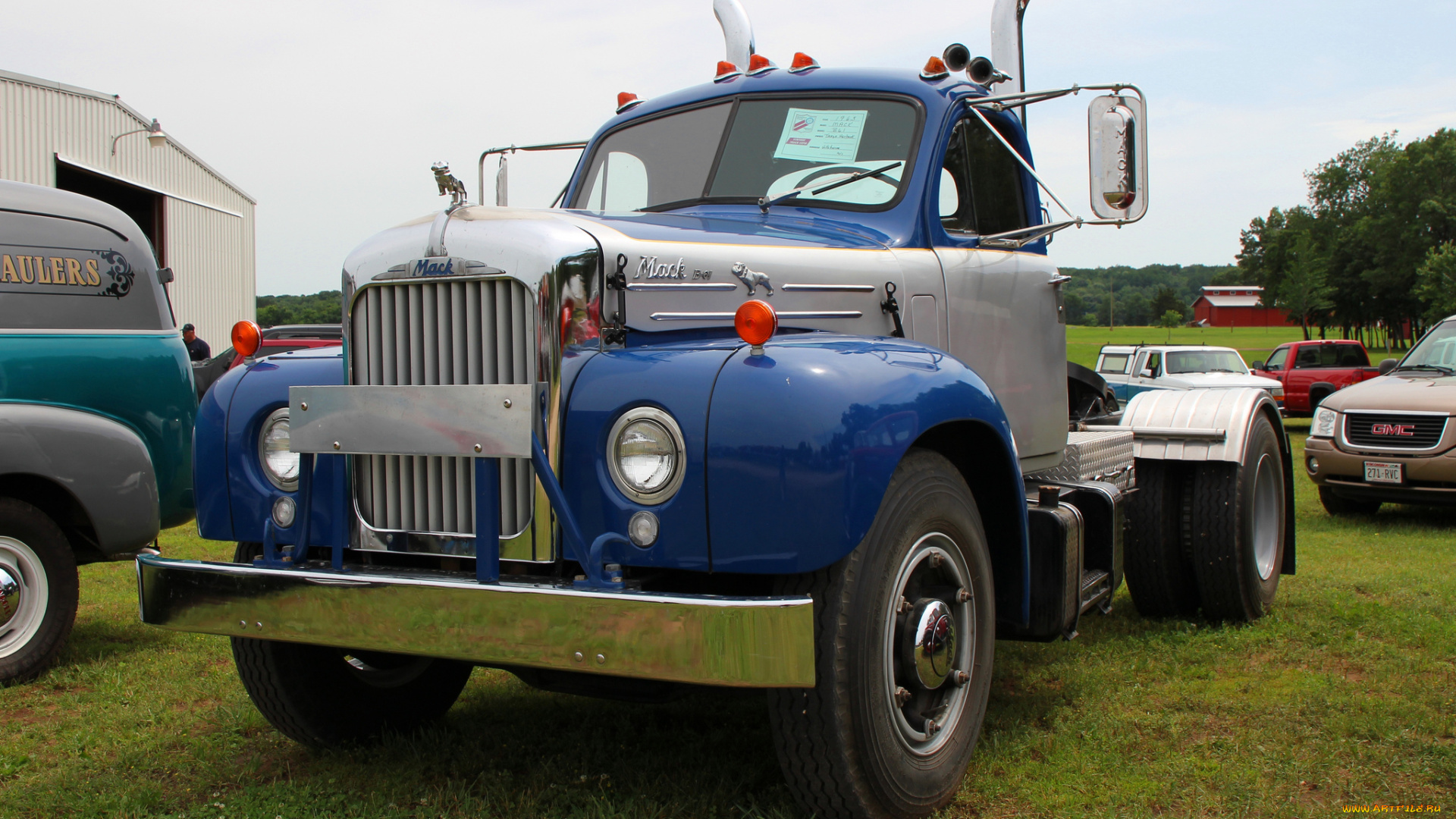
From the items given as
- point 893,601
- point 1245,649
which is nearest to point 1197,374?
point 1245,649

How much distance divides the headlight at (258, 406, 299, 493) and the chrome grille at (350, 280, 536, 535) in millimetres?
302

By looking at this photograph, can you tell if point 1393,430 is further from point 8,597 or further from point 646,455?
point 8,597

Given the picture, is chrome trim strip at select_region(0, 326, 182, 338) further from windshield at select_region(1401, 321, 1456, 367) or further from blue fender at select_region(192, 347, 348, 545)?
windshield at select_region(1401, 321, 1456, 367)

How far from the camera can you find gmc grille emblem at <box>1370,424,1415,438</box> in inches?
363

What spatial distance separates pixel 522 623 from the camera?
260 cm

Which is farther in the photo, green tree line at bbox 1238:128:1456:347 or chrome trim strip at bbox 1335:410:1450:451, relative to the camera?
green tree line at bbox 1238:128:1456:347

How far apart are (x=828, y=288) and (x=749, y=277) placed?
303mm

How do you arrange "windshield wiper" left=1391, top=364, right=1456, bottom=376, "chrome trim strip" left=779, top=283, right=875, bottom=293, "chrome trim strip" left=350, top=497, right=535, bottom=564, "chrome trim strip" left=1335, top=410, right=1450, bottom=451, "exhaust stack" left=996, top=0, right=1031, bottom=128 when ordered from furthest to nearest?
"windshield wiper" left=1391, top=364, right=1456, bottom=376
"chrome trim strip" left=1335, top=410, right=1450, bottom=451
"exhaust stack" left=996, top=0, right=1031, bottom=128
"chrome trim strip" left=779, top=283, right=875, bottom=293
"chrome trim strip" left=350, top=497, right=535, bottom=564

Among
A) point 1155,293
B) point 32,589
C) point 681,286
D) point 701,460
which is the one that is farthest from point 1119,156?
point 1155,293

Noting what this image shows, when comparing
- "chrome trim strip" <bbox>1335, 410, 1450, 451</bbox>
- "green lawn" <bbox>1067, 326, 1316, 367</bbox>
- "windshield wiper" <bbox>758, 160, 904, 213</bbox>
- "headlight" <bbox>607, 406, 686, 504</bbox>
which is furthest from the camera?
"green lawn" <bbox>1067, 326, 1316, 367</bbox>

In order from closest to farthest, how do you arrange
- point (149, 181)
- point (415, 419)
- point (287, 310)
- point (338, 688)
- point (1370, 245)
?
point (415, 419) < point (338, 688) < point (149, 181) < point (287, 310) < point (1370, 245)

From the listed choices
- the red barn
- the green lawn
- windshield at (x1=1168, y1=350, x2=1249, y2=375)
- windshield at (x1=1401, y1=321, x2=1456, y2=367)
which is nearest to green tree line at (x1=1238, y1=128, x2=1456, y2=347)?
the green lawn

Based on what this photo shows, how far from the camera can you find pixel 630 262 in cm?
315

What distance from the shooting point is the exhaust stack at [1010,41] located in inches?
192
